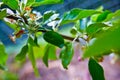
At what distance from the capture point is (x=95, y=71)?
1.18 feet

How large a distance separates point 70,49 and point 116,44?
247 mm

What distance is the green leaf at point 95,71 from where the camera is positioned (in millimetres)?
349

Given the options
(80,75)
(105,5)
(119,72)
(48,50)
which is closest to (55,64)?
(80,75)

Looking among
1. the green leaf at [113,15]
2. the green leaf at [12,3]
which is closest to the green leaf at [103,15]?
the green leaf at [113,15]

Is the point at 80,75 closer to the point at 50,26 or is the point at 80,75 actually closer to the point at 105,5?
the point at 105,5

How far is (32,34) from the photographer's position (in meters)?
0.41

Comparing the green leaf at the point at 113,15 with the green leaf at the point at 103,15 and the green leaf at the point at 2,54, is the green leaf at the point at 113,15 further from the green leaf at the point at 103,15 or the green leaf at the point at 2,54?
the green leaf at the point at 2,54

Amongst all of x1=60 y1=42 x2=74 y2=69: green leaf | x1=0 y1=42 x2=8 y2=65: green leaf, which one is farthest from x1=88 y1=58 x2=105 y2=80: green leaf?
x1=0 y1=42 x2=8 y2=65: green leaf

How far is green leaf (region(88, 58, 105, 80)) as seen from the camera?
35 centimetres

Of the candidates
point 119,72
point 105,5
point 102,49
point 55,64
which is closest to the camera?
point 102,49

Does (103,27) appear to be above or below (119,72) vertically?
above

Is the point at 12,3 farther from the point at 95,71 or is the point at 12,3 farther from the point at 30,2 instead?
the point at 95,71

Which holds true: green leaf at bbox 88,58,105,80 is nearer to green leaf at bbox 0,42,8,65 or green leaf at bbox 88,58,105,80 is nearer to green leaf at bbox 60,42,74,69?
green leaf at bbox 60,42,74,69

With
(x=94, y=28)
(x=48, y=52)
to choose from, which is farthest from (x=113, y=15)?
(x=48, y=52)
